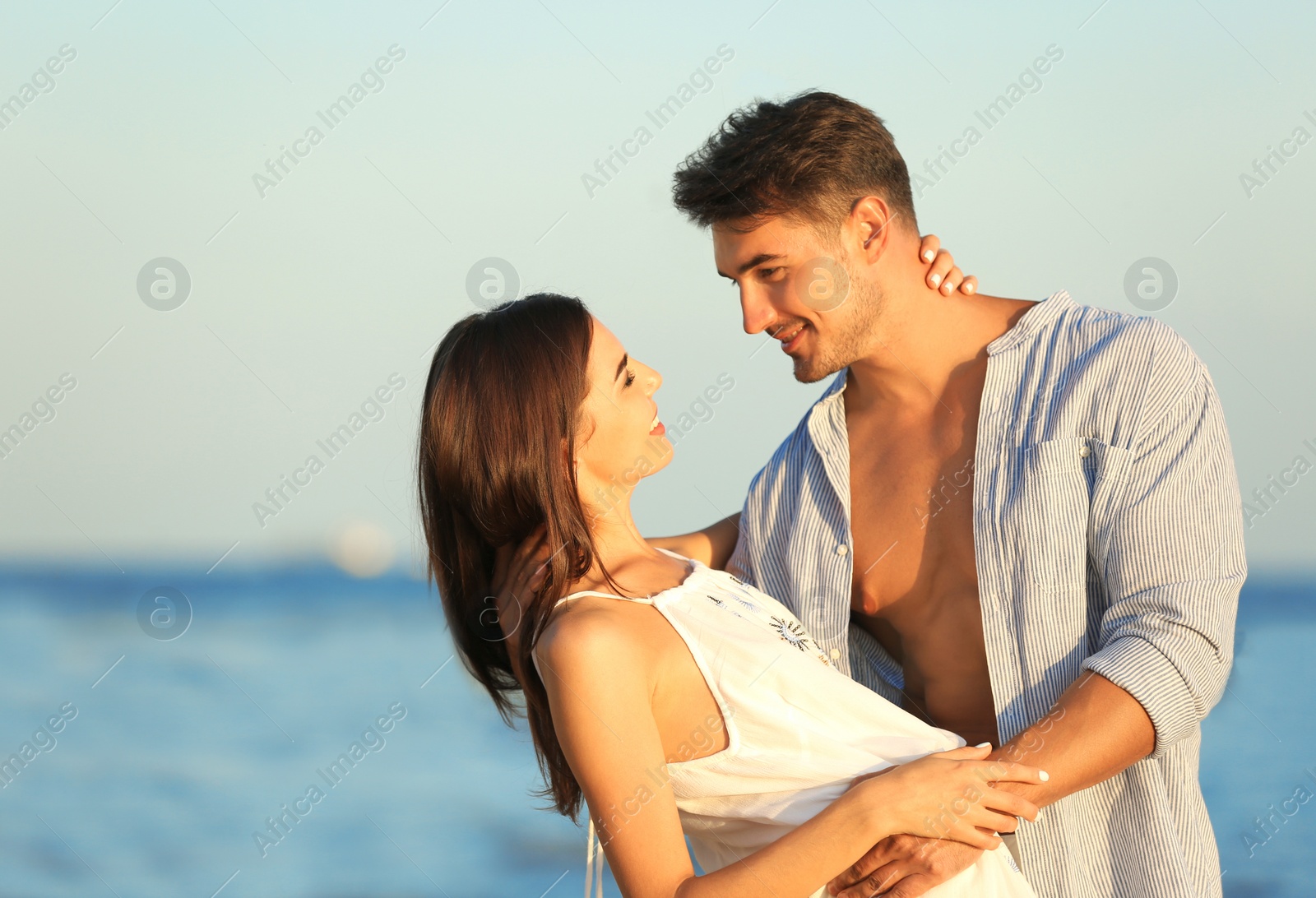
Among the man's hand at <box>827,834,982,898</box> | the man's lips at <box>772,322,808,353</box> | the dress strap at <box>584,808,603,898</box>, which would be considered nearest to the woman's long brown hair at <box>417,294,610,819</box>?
the dress strap at <box>584,808,603,898</box>

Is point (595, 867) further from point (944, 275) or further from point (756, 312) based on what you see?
point (944, 275)

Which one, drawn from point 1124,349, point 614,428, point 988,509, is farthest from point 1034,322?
point 614,428

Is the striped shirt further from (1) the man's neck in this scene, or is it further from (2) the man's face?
(2) the man's face

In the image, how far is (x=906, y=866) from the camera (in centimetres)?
225

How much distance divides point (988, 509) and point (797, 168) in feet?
3.52

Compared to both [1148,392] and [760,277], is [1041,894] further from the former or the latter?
[760,277]

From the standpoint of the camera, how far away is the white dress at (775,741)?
7.56 feet

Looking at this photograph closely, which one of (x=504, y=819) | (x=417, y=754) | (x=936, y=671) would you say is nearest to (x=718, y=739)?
(x=936, y=671)

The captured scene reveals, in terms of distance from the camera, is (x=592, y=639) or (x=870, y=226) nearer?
(x=592, y=639)

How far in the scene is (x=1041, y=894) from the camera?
101 inches

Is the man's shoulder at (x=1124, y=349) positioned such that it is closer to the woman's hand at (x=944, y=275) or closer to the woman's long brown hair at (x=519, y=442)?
the woman's hand at (x=944, y=275)

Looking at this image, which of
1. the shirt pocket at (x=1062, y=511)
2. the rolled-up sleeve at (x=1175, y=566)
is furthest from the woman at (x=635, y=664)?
the shirt pocket at (x=1062, y=511)

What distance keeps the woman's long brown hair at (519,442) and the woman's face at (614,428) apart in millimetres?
37

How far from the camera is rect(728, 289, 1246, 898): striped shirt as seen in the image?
2418 millimetres
